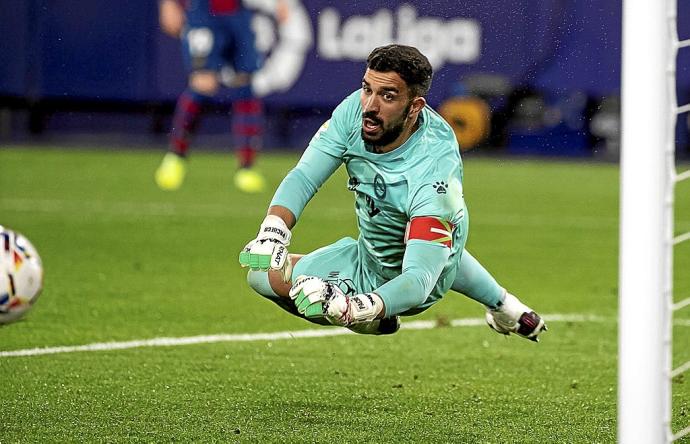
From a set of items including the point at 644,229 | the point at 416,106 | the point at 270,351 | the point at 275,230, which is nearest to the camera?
the point at 644,229

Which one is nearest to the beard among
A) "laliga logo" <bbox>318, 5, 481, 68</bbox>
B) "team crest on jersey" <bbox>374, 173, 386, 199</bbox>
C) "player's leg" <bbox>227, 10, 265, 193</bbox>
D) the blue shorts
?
"team crest on jersey" <bbox>374, 173, 386, 199</bbox>

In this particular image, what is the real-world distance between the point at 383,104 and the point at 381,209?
45cm

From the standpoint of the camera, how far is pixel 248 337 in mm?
6059

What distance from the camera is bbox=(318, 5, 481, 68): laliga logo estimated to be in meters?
15.9

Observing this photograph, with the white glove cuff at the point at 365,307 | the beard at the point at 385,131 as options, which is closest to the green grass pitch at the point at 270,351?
the white glove cuff at the point at 365,307

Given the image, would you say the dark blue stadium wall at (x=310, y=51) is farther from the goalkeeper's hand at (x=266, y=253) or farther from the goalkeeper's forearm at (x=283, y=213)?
the goalkeeper's hand at (x=266, y=253)

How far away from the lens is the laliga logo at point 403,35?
15.9m

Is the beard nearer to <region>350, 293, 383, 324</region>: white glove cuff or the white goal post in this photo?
<region>350, 293, 383, 324</region>: white glove cuff

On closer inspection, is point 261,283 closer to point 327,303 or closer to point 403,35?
point 327,303

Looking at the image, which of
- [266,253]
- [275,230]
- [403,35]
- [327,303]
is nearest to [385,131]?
[275,230]

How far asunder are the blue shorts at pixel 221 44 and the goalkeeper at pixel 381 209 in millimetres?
7946

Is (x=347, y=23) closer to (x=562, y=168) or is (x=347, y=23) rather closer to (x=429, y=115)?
(x=562, y=168)

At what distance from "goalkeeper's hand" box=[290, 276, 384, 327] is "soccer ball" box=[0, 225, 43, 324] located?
115 centimetres

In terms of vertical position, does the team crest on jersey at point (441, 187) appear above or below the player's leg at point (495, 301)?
above
